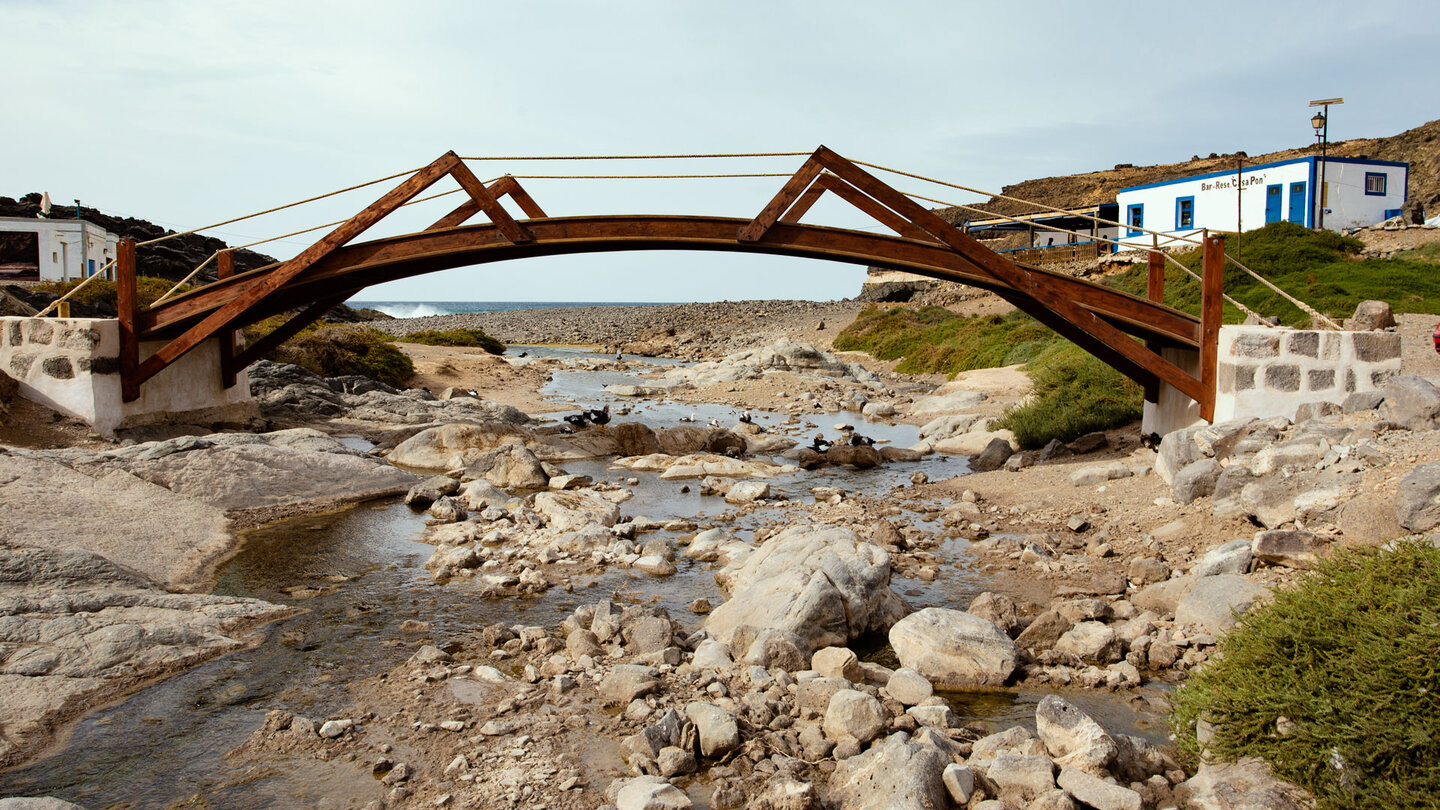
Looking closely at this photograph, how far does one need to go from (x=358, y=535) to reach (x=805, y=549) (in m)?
5.72

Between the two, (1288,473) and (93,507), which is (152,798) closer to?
(93,507)

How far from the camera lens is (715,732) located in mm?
5461

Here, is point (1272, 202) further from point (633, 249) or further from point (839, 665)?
point (839, 665)

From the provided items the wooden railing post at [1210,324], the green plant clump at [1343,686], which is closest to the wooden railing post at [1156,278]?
the wooden railing post at [1210,324]

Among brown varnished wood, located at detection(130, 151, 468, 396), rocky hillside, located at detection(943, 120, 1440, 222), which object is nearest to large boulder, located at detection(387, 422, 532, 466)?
brown varnished wood, located at detection(130, 151, 468, 396)

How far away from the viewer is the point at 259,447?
12.6 meters

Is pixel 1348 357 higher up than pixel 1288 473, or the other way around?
pixel 1348 357

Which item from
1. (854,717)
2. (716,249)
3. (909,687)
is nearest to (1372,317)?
(716,249)

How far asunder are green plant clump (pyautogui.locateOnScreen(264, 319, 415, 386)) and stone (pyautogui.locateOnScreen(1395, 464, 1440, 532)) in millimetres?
23769

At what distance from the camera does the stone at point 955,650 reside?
21.7ft

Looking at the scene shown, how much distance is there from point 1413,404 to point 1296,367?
1.97 metres

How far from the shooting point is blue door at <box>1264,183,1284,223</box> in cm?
3884

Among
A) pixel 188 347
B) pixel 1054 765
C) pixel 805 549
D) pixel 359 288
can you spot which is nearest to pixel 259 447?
pixel 188 347

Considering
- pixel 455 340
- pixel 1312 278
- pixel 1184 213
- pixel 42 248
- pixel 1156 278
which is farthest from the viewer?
pixel 455 340
